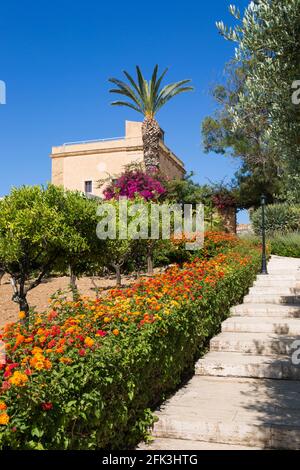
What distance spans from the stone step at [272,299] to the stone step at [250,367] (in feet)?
12.0

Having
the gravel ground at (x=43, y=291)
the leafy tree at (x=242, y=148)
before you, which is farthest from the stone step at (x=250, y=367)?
the leafy tree at (x=242, y=148)

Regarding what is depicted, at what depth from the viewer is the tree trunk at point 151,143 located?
25.7 metres

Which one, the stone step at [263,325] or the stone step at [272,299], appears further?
the stone step at [272,299]

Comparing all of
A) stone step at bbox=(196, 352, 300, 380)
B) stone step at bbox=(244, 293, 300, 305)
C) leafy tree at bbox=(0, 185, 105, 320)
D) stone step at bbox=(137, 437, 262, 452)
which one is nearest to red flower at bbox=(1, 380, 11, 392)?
stone step at bbox=(137, 437, 262, 452)

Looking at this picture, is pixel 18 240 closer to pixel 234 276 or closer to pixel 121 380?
pixel 234 276

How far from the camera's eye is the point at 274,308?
9.93m

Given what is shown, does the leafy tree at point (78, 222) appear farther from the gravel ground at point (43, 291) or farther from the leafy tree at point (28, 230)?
the gravel ground at point (43, 291)

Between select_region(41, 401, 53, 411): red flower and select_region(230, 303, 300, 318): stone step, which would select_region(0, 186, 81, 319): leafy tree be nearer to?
select_region(230, 303, 300, 318): stone step

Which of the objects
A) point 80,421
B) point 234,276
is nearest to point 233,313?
point 234,276

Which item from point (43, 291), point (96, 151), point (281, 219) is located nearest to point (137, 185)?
point (43, 291)

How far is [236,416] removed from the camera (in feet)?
17.3

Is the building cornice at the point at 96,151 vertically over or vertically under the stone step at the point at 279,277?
over

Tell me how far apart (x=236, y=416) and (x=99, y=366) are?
2.31 m

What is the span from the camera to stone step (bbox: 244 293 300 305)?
1095 cm
